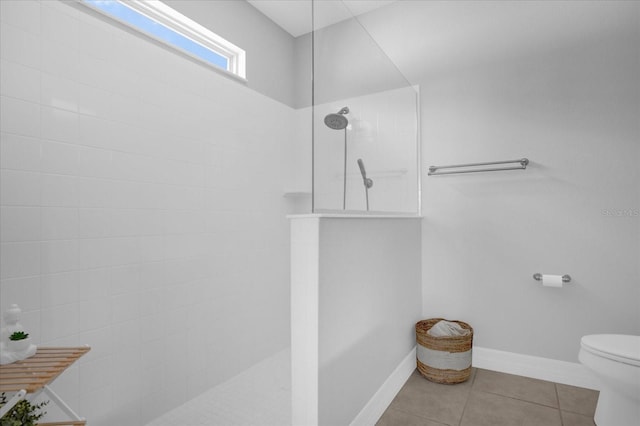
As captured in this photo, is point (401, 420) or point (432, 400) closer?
point (401, 420)

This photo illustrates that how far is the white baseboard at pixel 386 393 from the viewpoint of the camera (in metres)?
1.53

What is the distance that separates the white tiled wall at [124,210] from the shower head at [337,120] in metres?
0.93

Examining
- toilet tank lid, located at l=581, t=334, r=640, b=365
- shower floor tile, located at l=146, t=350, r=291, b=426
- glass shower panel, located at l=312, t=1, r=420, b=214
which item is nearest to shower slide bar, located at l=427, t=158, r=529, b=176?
glass shower panel, located at l=312, t=1, r=420, b=214

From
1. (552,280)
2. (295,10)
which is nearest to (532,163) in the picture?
(552,280)

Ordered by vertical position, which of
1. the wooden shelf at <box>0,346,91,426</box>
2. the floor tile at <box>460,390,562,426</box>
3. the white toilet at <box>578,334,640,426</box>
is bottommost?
the floor tile at <box>460,390,562,426</box>

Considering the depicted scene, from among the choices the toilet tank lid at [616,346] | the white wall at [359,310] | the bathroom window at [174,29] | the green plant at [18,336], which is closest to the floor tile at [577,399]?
the toilet tank lid at [616,346]

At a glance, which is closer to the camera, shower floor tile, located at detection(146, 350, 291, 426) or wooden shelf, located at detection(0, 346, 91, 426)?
wooden shelf, located at detection(0, 346, 91, 426)

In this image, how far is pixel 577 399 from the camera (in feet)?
5.87

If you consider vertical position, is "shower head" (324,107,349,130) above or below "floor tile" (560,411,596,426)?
above

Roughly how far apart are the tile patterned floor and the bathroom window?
226cm

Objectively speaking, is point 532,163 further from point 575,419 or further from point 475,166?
point 575,419

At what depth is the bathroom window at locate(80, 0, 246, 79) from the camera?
1.67 m

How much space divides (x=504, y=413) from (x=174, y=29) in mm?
2832

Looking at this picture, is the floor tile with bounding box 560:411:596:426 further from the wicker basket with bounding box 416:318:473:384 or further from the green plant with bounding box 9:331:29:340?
the green plant with bounding box 9:331:29:340
